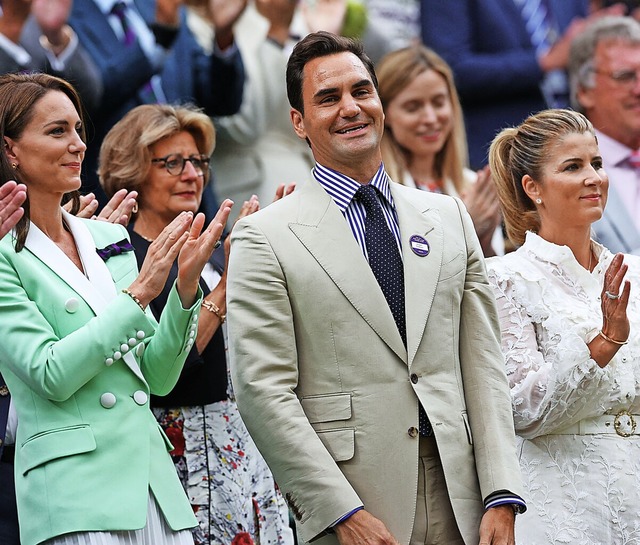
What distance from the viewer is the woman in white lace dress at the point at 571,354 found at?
11.0ft

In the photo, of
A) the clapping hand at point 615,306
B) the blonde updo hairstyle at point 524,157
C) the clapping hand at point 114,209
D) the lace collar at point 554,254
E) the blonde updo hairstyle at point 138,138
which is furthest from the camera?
the blonde updo hairstyle at point 138,138

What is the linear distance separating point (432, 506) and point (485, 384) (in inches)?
13.9

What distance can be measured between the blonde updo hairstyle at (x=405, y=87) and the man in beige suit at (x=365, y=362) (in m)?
2.84

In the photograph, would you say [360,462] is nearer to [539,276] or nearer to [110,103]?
[539,276]

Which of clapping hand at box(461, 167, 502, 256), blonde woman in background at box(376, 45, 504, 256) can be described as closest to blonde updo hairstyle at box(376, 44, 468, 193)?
blonde woman in background at box(376, 45, 504, 256)

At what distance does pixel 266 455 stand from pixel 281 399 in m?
0.15

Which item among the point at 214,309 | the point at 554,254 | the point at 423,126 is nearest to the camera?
the point at 554,254

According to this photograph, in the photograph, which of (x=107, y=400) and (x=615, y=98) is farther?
(x=615, y=98)

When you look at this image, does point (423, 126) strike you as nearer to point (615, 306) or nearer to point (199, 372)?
point (199, 372)

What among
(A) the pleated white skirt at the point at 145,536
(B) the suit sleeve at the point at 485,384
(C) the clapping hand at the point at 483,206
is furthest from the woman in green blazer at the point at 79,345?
(C) the clapping hand at the point at 483,206

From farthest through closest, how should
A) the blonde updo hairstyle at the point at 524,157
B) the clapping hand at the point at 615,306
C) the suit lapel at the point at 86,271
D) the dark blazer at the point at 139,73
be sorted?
the dark blazer at the point at 139,73, the blonde updo hairstyle at the point at 524,157, the clapping hand at the point at 615,306, the suit lapel at the point at 86,271

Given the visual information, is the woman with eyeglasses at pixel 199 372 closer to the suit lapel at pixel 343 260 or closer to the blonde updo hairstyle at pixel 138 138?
the blonde updo hairstyle at pixel 138 138

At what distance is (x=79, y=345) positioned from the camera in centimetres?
288

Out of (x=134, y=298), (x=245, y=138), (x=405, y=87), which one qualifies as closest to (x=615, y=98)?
(x=405, y=87)
